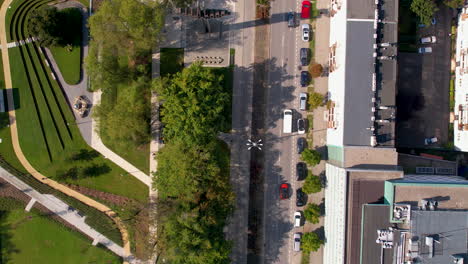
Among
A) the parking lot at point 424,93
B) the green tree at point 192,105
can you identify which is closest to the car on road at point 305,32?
the parking lot at point 424,93

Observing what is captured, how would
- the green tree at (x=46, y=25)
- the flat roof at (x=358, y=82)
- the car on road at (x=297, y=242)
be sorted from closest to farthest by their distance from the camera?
the flat roof at (x=358, y=82) → the green tree at (x=46, y=25) → the car on road at (x=297, y=242)

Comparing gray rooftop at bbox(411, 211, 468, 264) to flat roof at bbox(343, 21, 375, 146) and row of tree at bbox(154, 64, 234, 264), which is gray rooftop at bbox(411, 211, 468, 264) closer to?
flat roof at bbox(343, 21, 375, 146)

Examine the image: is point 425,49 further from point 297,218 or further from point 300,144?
point 297,218

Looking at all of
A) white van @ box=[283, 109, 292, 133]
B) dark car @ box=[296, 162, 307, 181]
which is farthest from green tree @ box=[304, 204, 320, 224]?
white van @ box=[283, 109, 292, 133]

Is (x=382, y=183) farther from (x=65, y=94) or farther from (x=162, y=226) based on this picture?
(x=65, y=94)

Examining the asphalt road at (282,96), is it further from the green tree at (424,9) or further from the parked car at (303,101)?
the green tree at (424,9)
